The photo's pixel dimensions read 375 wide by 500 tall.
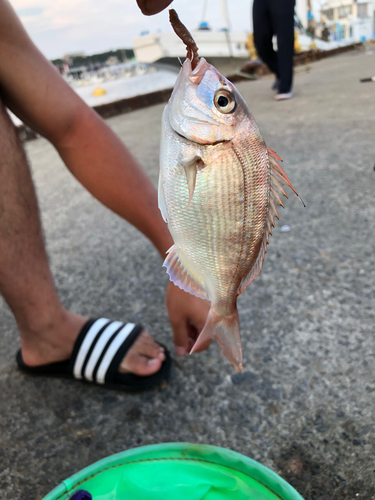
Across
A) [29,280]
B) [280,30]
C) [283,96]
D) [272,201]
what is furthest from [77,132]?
[283,96]

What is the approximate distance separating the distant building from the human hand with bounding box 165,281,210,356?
40906 millimetres

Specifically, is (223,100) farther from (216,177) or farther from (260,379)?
(260,379)

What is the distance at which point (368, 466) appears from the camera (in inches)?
34.5

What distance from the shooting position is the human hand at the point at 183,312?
37.0 inches

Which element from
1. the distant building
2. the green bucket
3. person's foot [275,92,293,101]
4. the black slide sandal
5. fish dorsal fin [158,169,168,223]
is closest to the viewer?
fish dorsal fin [158,169,168,223]

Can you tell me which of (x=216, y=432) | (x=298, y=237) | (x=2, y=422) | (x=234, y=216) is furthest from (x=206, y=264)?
(x=298, y=237)

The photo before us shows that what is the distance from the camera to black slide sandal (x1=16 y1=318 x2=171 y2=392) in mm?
1177

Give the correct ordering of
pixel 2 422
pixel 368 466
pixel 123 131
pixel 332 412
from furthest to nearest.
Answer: pixel 123 131
pixel 2 422
pixel 332 412
pixel 368 466

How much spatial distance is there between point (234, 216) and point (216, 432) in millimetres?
721

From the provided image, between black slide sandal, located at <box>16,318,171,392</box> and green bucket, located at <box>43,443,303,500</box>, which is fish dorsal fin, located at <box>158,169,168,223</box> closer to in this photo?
green bucket, located at <box>43,443,303,500</box>

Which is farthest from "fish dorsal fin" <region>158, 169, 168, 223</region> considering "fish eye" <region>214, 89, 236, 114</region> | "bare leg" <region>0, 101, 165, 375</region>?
"bare leg" <region>0, 101, 165, 375</region>

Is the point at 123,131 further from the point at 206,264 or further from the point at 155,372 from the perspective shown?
the point at 206,264

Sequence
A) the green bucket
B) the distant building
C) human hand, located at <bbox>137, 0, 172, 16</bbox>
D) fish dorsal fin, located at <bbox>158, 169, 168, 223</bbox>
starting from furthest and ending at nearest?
the distant building
the green bucket
fish dorsal fin, located at <bbox>158, 169, 168, 223</bbox>
human hand, located at <bbox>137, 0, 172, 16</bbox>

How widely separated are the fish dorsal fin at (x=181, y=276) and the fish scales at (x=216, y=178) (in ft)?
0.12
